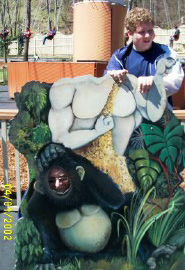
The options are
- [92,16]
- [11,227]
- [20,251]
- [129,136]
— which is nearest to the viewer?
[129,136]

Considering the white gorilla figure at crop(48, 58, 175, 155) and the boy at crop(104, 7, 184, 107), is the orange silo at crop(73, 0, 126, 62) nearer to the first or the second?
the boy at crop(104, 7, 184, 107)

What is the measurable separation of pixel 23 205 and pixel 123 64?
123 cm

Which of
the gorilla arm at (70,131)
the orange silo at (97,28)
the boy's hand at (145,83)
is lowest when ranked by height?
the gorilla arm at (70,131)

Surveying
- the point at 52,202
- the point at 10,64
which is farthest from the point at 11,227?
the point at 10,64

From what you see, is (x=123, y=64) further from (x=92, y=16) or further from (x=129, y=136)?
(x=92, y=16)

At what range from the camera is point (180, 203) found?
2826mm

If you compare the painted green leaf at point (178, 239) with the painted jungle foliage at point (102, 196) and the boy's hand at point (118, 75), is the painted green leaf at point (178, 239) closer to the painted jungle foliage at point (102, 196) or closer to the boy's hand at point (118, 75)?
the painted jungle foliage at point (102, 196)

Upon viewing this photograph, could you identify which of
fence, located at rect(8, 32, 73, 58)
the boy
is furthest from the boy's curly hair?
fence, located at rect(8, 32, 73, 58)

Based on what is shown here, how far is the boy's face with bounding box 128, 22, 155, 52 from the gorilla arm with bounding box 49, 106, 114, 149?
23.0 inches

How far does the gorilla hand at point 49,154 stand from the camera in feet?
9.12

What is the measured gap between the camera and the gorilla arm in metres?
2.78

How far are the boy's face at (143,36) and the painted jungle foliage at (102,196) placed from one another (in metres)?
0.51

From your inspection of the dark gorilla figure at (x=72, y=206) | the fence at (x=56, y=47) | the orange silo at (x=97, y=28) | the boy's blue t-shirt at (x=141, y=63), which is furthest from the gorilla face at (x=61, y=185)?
the fence at (x=56, y=47)

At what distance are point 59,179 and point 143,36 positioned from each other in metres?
1.12
